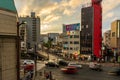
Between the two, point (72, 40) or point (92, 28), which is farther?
point (72, 40)

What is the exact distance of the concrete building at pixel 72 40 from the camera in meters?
127

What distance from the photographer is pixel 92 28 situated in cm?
11812

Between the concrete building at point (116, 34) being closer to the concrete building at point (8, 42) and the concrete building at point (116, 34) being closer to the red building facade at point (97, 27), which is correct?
the red building facade at point (97, 27)

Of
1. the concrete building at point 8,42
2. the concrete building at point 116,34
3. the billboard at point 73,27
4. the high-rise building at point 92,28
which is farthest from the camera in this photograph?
the billboard at point 73,27

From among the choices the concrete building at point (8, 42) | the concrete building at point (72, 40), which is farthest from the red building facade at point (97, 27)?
the concrete building at point (8, 42)

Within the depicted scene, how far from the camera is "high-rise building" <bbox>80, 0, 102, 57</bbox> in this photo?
382 feet

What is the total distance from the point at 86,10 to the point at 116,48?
22.4 m

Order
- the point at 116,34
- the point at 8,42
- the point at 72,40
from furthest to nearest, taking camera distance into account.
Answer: the point at 116,34, the point at 72,40, the point at 8,42

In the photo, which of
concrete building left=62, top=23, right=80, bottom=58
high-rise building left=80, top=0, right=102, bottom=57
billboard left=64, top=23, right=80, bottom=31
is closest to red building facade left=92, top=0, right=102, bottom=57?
high-rise building left=80, top=0, right=102, bottom=57

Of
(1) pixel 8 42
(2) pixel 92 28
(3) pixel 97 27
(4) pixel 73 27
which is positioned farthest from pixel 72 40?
(1) pixel 8 42

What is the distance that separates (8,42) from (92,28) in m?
90.4

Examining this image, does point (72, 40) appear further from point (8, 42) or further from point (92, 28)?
point (8, 42)

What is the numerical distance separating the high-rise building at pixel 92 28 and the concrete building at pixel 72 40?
4802 millimetres

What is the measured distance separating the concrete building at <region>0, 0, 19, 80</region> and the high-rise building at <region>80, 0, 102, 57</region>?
287ft
